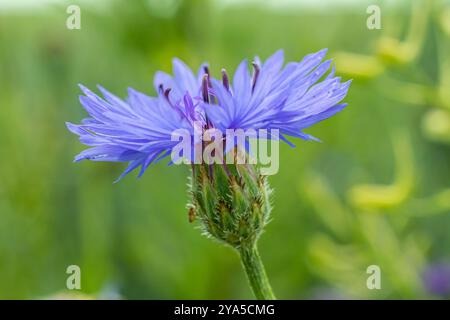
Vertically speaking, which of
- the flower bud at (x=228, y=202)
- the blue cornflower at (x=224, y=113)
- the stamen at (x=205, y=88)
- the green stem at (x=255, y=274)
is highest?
the stamen at (x=205, y=88)

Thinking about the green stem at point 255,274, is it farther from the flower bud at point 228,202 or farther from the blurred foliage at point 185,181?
the blurred foliage at point 185,181

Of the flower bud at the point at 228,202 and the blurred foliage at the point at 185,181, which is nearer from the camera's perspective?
the flower bud at the point at 228,202

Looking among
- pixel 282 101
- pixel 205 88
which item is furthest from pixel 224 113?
pixel 205 88

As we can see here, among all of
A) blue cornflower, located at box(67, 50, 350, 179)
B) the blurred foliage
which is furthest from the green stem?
the blurred foliage

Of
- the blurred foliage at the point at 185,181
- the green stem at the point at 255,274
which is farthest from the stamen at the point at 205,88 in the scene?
the blurred foliage at the point at 185,181

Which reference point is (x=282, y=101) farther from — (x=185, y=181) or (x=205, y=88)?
(x=185, y=181)
